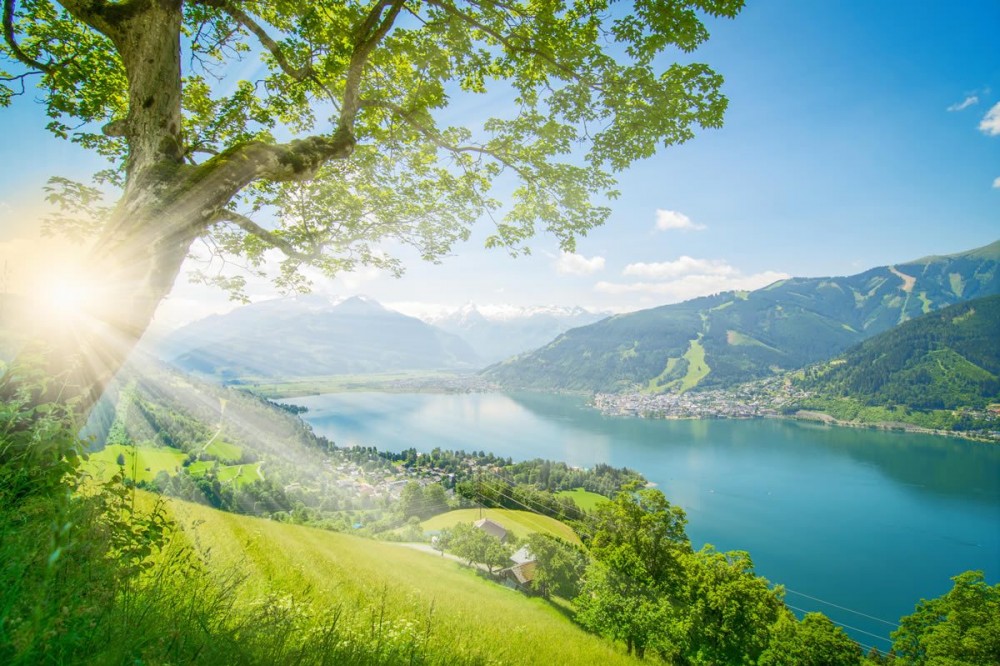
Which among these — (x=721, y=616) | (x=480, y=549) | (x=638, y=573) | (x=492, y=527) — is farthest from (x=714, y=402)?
(x=638, y=573)

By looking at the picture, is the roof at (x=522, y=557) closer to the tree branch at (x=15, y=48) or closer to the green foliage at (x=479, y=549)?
the green foliage at (x=479, y=549)

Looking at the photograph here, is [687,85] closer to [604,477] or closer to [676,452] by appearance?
[604,477]

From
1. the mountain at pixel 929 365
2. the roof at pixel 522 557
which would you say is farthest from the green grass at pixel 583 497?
the mountain at pixel 929 365

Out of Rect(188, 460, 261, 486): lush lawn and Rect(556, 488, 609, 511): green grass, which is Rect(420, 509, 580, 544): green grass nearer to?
Rect(556, 488, 609, 511): green grass

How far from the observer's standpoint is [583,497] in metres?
61.4

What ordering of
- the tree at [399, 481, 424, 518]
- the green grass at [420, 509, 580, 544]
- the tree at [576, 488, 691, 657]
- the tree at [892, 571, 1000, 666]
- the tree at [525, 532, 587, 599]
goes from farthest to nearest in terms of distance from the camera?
1. the tree at [399, 481, 424, 518]
2. the green grass at [420, 509, 580, 544]
3. the tree at [525, 532, 587, 599]
4. the tree at [892, 571, 1000, 666]
5. the tree at [576, 488, 691, 657]

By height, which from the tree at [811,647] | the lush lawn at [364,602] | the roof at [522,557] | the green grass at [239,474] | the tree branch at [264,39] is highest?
the tree branch at [264,39]

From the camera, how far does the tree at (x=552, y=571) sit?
1156 inches

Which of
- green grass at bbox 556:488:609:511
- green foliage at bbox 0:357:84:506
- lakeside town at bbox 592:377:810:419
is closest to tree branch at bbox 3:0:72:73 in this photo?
green foliage at bbox 0:357:84:506

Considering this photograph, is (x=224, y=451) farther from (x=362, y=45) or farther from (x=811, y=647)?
(x=362, y=45)

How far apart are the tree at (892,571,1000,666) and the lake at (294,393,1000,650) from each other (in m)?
11.2

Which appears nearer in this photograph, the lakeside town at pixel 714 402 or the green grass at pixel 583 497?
the green grass at pixel 583 497

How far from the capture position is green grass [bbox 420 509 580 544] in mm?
46906

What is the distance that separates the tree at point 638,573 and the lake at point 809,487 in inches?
922
